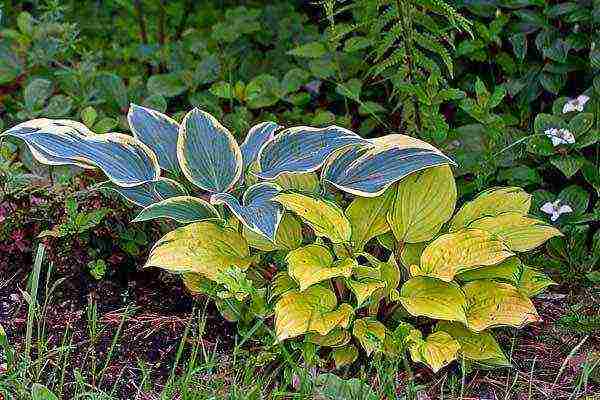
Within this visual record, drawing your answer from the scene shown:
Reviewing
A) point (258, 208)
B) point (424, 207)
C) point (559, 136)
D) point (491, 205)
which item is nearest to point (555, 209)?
point (559, 136)

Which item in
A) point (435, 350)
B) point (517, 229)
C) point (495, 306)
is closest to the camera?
point (435, 350)

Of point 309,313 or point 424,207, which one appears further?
point 424,207

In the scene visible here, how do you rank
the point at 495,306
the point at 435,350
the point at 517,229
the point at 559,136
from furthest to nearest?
the point at 559,136
the point at 517,229
the point at 495,306
the point at 435,350

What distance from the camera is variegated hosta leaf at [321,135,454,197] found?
8.83ft

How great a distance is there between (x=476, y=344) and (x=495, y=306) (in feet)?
0.41

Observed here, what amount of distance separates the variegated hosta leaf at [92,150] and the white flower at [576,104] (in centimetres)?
147

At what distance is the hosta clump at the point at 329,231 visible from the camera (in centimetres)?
258

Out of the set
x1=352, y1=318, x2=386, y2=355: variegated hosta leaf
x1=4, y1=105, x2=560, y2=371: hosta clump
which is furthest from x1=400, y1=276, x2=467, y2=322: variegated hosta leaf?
x1=352, y1=318, x2=386, y2=355: variegated hosta leaf

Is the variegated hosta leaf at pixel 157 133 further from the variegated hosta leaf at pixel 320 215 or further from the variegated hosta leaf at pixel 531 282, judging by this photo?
the variegated hosta leaf at pixel 531 282

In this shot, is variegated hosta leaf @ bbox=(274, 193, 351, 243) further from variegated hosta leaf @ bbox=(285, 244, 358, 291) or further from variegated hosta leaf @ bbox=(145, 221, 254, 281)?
variegated hosta leaf @ bbox=(145, 221, 254, 281)

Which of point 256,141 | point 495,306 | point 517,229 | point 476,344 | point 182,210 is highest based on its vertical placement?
point 256,141

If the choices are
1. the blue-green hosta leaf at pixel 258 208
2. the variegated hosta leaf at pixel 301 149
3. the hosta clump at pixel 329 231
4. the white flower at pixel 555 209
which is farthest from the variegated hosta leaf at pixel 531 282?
the blue-green hosta leaf at pixel 258 208

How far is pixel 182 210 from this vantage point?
272cm

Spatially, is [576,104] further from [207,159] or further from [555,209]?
[207,159]
